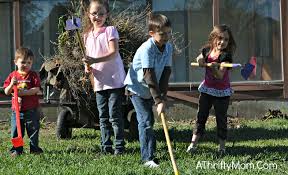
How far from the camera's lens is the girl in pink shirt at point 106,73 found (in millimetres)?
5508

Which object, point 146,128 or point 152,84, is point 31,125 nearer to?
point 146,128

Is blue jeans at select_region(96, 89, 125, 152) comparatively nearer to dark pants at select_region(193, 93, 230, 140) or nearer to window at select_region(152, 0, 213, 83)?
dark pants at select_region(193, 93, 230, 140)

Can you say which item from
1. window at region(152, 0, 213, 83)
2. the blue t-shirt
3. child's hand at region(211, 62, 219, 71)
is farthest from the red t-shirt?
window at region(152, 0, 213, 83)

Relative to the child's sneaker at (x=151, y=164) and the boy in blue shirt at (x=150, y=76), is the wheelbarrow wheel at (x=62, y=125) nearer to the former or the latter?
the boy in blue shirt at (x=150, y=76)

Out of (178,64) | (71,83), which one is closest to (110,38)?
(71,83)

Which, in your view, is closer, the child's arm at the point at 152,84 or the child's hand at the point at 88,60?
the child's arm at the point at 152,84

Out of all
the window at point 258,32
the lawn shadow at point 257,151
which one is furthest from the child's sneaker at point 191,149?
the window at point 258,32

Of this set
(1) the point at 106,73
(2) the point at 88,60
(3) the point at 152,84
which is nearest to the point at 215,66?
(3) the point at 152,84

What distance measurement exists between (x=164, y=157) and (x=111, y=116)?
69cm

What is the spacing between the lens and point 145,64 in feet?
16.0

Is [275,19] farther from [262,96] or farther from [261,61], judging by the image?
[262,96]

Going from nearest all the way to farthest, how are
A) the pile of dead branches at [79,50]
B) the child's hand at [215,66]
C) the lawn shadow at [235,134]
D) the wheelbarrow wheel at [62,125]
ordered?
the child's hand at [215,66] → the pile of dead branches at [79,50] → the lawn shadow at [235,134] → the wheelbarrow wheel at [62,125]

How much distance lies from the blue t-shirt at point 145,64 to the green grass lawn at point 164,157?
700mm

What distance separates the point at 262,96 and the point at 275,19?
136cm
